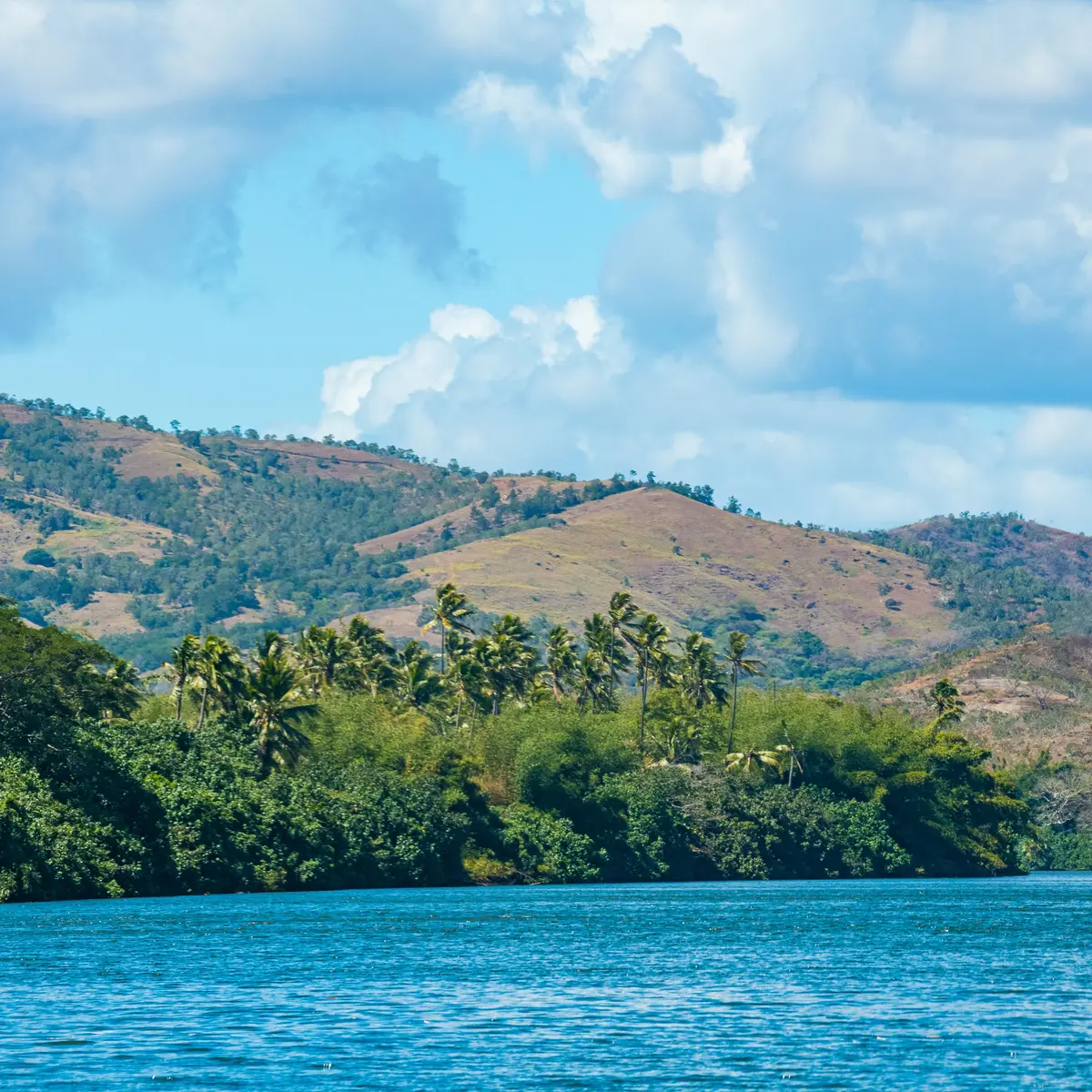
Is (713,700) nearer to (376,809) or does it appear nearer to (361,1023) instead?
(376,809)

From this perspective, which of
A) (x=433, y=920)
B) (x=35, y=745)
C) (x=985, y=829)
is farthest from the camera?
(x=985, y=829)

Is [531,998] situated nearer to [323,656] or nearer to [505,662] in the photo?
[323,656]

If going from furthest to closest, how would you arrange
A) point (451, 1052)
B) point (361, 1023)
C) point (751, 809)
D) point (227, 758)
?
point (751, 809), point (227, 758), point (361, 1023), point (451, 1052)

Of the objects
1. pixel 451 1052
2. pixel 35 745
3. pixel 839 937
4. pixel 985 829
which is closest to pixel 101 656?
pixel 35 745

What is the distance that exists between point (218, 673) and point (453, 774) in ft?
56.6

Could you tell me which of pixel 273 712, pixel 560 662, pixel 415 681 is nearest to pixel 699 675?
pixel 560 662

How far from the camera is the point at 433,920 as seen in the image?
3413 inches

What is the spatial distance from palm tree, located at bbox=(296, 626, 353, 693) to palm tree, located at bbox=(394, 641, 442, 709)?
543 centimetres

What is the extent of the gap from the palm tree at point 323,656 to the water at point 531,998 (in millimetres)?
47748

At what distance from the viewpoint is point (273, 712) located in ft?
384

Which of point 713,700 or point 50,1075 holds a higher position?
point 713,700

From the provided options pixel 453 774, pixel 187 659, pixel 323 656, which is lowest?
pixel 453 774

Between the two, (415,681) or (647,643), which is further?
(647,643)

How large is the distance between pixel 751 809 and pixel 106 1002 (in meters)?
95.0
